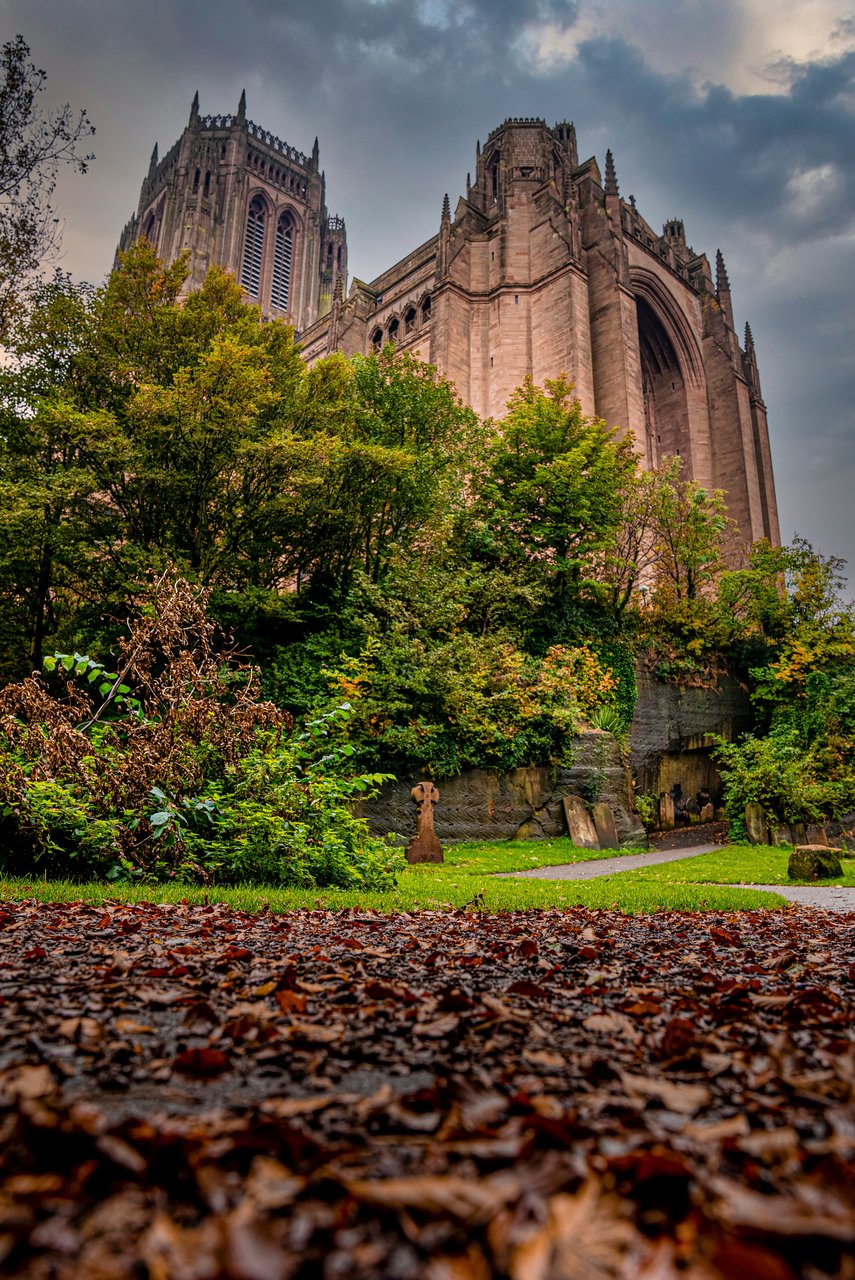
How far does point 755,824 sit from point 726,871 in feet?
16.2

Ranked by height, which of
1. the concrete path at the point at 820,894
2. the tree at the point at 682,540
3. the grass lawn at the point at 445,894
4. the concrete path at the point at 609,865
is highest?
the tree at the point at 682,540

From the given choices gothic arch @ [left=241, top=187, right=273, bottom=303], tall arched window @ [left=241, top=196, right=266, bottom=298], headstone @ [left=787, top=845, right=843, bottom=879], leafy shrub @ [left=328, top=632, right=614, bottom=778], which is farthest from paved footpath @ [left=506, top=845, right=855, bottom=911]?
tall arched window @ [left=241, top=196, right=266, bottom=298]

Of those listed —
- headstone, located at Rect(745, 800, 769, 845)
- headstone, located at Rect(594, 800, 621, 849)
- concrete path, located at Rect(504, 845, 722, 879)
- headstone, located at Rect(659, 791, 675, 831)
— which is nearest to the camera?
concrete path, located at Rect(504, 845, 722, 879)

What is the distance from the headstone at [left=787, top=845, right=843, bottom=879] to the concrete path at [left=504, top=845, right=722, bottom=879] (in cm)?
239

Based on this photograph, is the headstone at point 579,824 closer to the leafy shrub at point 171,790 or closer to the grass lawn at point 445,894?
the grass lawn at point 445,894

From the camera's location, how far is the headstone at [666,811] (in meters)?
18.2

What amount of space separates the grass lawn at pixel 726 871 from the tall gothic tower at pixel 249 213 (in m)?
50.6

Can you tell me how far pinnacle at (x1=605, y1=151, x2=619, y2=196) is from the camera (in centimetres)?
3241

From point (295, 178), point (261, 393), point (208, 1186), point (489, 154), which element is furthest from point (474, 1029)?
point (295, 178)

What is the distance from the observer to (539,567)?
1828 centimetres

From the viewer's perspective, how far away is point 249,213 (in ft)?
194

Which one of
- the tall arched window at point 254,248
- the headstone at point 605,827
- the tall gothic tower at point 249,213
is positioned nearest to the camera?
the headstone at point 605,827

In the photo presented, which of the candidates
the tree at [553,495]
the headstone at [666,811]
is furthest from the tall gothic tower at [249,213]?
the headstone at [666,811]

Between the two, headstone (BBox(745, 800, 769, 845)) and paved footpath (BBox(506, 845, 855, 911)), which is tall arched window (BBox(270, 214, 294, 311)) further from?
paved footpath (BBox(506, 845, 855, 911))
